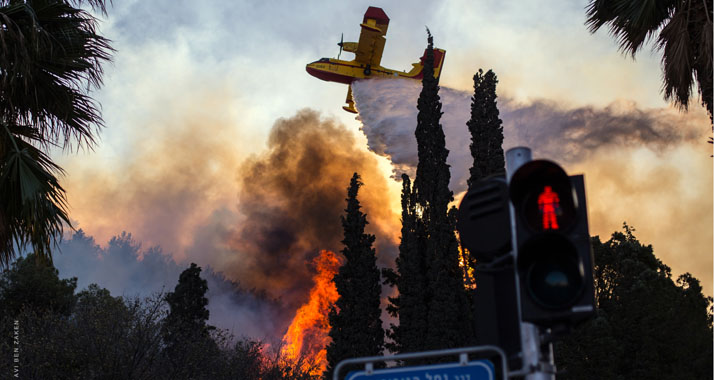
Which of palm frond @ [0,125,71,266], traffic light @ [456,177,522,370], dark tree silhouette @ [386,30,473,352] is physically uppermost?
dark tree silhouette @ [386,30,473,352]

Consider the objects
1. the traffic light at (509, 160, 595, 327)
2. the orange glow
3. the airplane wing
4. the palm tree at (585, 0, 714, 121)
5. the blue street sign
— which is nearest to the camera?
the traffic light at (509, 160, 595, 327)

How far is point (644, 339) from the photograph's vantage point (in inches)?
1277

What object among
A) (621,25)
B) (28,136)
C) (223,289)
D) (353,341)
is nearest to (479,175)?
(353,341)

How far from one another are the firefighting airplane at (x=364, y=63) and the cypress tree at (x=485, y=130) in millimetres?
16935

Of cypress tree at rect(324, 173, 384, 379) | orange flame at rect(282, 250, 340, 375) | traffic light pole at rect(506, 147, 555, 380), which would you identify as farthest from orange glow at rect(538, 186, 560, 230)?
orange flame at rect(282, 250, 340, 375)

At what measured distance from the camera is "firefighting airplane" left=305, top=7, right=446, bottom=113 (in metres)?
53.3

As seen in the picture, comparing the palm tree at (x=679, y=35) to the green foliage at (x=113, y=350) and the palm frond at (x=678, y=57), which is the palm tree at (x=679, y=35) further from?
the green foliage at (x=113, y=350)

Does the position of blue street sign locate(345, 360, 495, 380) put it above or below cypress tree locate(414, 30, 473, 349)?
below

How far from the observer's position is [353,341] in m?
36.9

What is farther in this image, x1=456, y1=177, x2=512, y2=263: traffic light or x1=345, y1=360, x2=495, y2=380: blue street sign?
x1=345, y1=360, x2=495, y2=380: blue street sign

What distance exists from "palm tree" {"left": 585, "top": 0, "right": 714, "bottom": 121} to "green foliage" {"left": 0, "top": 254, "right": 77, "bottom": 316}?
4638cm

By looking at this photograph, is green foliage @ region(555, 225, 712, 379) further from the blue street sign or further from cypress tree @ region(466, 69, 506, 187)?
the blue street sign

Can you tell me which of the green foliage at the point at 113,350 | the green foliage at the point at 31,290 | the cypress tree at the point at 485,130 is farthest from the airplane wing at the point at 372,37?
the green foliage at the point at 113,350

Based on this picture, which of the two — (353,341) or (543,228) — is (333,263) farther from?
(543,228)
